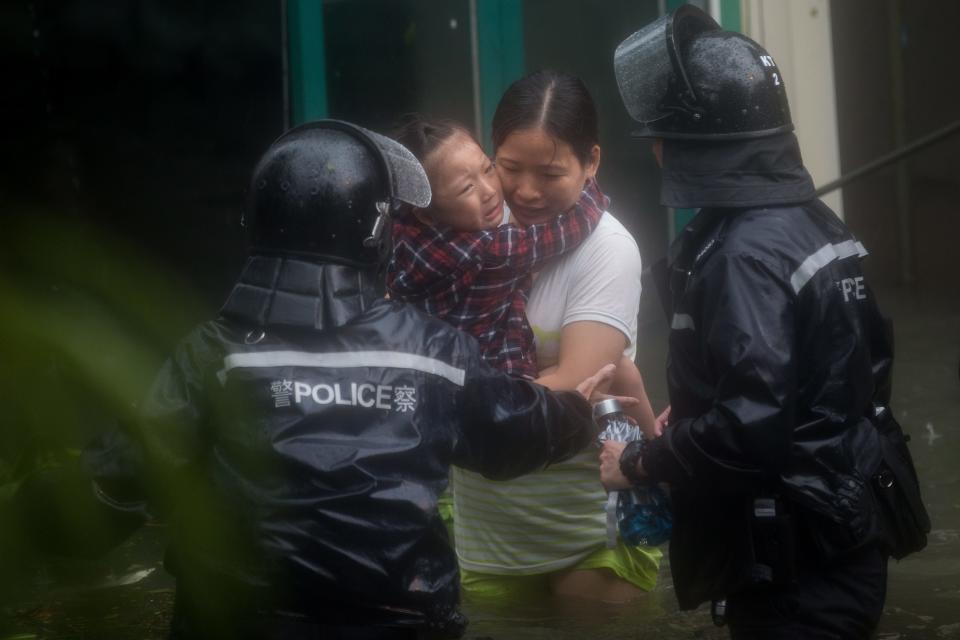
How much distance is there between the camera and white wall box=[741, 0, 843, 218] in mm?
7746

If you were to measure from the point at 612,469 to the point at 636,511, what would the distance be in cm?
21

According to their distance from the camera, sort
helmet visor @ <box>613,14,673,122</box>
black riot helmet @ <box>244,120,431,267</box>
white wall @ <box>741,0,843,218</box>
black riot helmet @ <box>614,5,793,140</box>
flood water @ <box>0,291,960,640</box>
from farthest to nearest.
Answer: white wall @ <box>741,0,843,218</box> → flood water @ <box>0,291,960,640</box> → helmet visor @ <box>613,14,673,122</box> → black riot helmet @ <box>614,5,793,140</box> → black riot helmet @ <box>244,120,431,267</box>

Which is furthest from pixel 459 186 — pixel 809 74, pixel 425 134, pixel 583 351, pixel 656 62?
pixel 809 74

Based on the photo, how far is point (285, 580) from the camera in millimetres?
2805

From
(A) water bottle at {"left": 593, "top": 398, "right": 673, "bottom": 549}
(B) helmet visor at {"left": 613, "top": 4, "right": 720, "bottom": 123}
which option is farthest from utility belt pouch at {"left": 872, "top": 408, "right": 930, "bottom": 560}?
(B) helmet visor at {"left": 613, "top": 4, "right": 720, "bottom": 123}

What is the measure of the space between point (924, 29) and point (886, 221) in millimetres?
1251

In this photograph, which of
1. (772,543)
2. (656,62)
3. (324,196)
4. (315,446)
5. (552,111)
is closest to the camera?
(315,446)

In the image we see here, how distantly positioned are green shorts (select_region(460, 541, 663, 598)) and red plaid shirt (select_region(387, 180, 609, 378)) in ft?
2.03

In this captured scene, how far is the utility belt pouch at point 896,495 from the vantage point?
10.3 feet

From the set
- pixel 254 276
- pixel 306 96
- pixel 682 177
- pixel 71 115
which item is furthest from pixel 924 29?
pixel 254 276

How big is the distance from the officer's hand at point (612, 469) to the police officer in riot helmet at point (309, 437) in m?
0.41

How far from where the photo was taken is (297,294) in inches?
114

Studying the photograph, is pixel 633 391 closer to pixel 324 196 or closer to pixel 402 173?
pixel 402 173

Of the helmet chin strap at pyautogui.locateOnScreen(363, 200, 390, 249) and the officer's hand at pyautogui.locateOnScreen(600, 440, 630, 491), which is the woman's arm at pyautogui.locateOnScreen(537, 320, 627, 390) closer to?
the officer's hand at pyautogui.locateOnScreen(600, 440, 630, 491)
